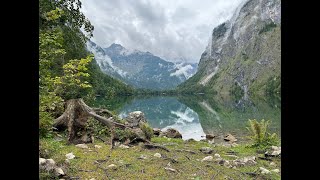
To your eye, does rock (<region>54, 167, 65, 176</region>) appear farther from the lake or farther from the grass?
the lake

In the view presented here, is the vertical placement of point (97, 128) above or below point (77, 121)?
below

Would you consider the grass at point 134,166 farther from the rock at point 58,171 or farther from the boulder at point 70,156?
the rock at point 58,171

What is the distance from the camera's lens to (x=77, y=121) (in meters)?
17.8

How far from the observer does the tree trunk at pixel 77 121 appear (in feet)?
56.4

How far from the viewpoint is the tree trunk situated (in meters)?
17.2

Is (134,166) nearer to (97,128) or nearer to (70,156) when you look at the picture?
(70,156)

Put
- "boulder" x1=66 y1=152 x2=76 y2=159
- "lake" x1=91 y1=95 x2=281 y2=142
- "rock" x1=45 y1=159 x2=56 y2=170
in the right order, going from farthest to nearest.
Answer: "lake" x1=91 y1=95 x2=281 y2=142 → "boulder" x1=66 y1=152 x2=76 y2=159 → "rock" x1=45 y1=159 x2=56 y2=170

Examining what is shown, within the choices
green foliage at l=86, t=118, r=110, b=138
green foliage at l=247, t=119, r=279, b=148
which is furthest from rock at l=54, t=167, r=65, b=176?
green foliage at l=247, t=119, r=279, b=148

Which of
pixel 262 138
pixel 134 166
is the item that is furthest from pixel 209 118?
pixel 134 166

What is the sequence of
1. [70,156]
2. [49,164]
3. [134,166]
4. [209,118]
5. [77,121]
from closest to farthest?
1. [49,164]
2. [134,166]
3. [70,156]
4. [77,121]
5. [209,118]
